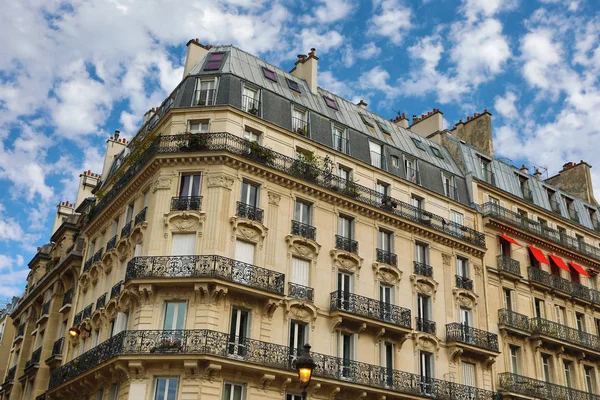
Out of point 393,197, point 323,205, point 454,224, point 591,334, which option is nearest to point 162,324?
point 323,205

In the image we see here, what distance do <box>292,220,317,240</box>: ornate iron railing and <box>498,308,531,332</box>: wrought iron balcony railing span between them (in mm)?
10299

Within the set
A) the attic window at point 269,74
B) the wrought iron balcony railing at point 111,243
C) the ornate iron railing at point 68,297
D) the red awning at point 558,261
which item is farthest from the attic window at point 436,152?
the ornate iron railing at point 68,297

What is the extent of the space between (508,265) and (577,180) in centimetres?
1297

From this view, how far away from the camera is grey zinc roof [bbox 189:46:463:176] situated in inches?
1100

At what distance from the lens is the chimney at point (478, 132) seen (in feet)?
122

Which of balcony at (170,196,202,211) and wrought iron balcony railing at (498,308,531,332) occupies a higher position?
balcony at (170,196,202,211)

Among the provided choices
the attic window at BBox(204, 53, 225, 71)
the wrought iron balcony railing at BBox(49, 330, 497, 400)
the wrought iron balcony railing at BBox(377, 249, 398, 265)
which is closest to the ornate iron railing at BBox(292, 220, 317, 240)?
the wrought iron balcony railing at BBox(377, 249, 398, 265)

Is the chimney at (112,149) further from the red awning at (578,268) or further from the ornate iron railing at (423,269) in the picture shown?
the red awning at (578,268)

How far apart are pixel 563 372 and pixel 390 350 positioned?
10.6 m

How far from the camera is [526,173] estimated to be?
37469mm

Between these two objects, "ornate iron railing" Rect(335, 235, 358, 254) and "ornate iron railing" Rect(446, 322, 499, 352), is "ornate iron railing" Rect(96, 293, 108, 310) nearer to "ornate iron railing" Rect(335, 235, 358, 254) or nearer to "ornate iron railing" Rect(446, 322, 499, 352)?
"ornate iron railing" Rect(335, 235, 358, 254)

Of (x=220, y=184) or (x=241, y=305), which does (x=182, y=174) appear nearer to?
(x=220, y=184)

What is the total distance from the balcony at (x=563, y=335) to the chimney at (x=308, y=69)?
14500mm

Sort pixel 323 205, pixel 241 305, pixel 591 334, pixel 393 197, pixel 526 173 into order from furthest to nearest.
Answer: pixel 526 173 → pixel 591 334 → pixel 393 197 → pixel 323 205 → pixel 241 305
